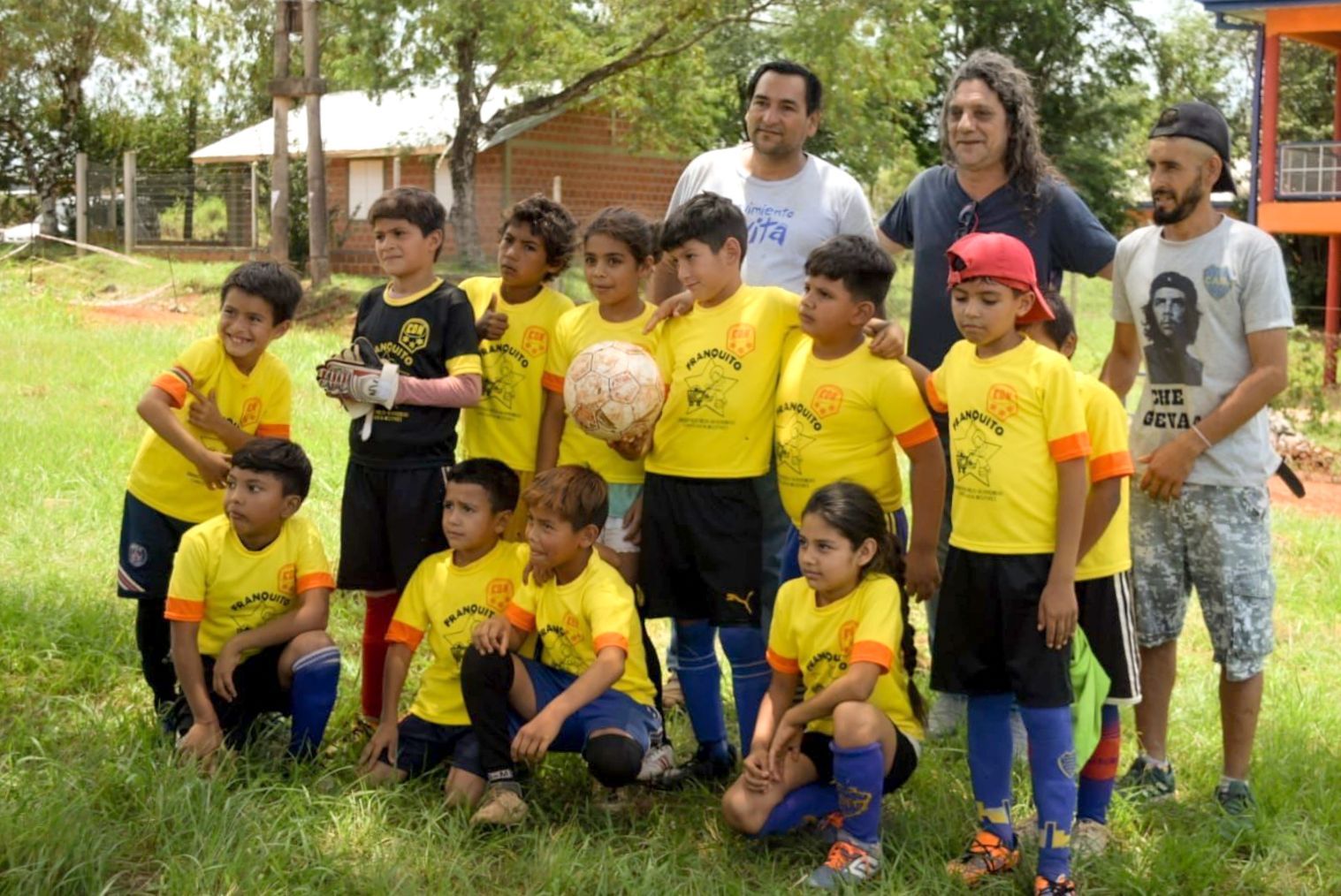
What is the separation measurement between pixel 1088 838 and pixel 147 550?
3.08 meters

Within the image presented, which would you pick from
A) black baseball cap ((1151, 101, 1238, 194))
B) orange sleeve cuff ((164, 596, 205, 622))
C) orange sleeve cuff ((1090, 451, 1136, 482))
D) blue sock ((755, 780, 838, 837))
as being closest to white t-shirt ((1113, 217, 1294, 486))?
black baseball cap ((1151, 101, 1238, 194))

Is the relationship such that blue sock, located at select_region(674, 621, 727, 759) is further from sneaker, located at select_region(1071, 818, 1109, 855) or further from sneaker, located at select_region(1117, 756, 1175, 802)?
sneaker, located at select_region(1117, 756, 1175, 802)

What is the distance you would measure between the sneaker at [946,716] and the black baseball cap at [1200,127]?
6.72ft

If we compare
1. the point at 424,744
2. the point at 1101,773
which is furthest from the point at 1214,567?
the point at 424,744

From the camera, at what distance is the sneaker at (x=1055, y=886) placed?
3.94 metres

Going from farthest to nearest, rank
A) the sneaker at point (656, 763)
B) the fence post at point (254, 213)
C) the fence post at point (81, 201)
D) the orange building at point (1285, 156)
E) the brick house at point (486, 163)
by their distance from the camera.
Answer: the fence post at point (81, 201), the brick house at point (486, 163), the fence post at point (254, 213), the orange building at point (1285, 156), the sneaker at point (656, 763)

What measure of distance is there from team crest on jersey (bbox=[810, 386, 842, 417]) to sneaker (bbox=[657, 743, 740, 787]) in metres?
1.23

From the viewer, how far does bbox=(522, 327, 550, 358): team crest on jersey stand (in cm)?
504

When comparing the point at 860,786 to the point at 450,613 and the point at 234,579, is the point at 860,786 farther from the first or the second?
the point at 234,579

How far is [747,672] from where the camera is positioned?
4738 millimetres

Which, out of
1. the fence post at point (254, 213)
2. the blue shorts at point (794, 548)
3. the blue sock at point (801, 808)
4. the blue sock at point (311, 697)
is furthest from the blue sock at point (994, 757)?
the fence post at point (254, 213)

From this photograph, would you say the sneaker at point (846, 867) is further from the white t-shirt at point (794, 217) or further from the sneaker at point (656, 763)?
the white t-shirt at point (794, 217)

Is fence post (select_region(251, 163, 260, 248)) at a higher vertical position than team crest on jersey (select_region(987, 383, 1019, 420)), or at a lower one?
higher

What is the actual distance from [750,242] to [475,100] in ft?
65.8
